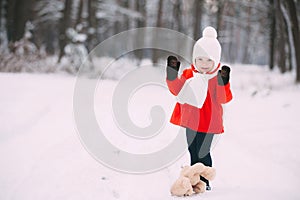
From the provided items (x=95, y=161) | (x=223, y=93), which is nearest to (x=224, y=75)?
(x=223, y=93)

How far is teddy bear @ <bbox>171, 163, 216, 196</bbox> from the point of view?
8.59ft

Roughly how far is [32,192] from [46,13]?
79.3ft

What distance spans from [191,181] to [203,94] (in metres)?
0.80

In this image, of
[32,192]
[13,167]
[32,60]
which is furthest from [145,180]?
[32,60]

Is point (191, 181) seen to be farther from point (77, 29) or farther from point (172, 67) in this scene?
point (77, 29)

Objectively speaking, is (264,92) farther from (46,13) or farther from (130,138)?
(46,13)

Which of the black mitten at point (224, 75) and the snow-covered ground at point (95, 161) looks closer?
the black mitten at point (224, 75)

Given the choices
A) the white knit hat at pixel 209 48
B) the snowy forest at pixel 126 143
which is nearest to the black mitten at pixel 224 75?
the snowy forest at pixel 126 143

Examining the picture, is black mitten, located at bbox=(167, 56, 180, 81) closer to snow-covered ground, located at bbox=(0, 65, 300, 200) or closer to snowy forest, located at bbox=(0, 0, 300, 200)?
snowy forest, located at bbox=(0, 0, 300, 200)

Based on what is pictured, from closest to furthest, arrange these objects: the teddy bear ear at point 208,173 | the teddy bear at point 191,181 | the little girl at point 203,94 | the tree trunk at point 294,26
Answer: the teddy bear at point 191,181, the teddy bear ear at point 208,173, the little girl at point 203,94, the tree trunk at point 294,26

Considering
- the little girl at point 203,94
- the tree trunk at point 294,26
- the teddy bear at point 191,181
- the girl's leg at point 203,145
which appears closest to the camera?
the teddy bear at point 191,181

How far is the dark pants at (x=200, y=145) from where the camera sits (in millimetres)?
2973

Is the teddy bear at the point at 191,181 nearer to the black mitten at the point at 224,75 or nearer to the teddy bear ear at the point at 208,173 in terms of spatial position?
the teddy bear ear at the point at 208,173

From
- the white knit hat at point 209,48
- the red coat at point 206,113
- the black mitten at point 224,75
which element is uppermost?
the white knit hat at point 209,48
